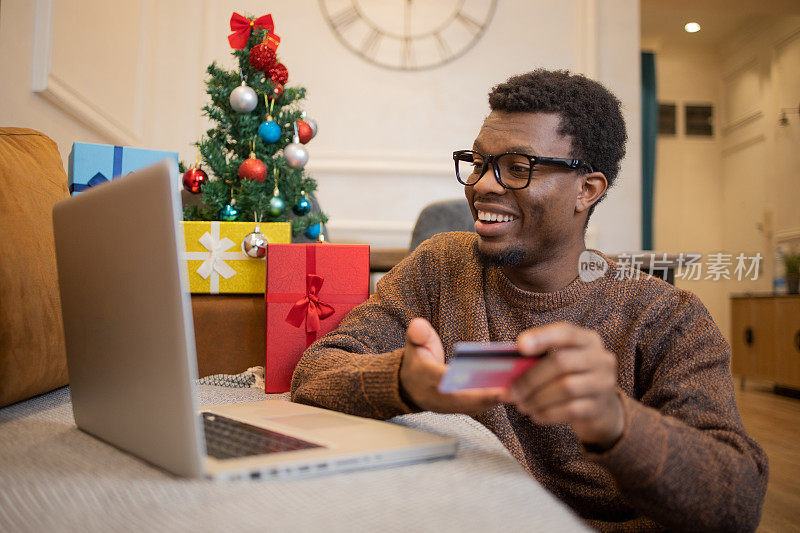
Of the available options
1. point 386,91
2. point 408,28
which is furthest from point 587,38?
point 386,91

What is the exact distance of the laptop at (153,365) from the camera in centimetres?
48

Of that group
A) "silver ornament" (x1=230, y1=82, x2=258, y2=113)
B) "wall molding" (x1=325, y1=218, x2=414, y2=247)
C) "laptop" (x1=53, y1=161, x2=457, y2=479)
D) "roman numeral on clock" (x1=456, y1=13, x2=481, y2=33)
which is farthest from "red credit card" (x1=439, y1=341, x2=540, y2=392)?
"roman numeral on clock" (x1=456, y1=13, x2=481, y2=33)

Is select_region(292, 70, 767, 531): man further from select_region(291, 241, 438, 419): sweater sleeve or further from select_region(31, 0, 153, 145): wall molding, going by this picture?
select_region(31, 0, 153, 145): wall molding

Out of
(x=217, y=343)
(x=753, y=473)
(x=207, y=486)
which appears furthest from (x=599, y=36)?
(x=207, y=486)

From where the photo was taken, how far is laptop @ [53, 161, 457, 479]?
48 cm

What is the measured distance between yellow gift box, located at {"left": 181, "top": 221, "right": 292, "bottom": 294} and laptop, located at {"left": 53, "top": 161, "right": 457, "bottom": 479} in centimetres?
69

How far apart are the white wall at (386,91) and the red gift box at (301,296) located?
182cm

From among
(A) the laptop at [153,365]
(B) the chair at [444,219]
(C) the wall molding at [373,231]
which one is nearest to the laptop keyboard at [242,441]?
(A) the laptop at [153,365]

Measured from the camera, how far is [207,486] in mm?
484

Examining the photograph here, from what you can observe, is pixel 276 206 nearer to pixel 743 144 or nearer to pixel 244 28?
pixel 244 28

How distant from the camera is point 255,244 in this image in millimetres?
1385

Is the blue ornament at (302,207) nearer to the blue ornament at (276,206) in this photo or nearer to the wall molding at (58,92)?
the blue ornament at (276,206)

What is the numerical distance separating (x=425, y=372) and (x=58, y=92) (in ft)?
5.86

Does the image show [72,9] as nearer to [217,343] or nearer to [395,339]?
[217,343]
